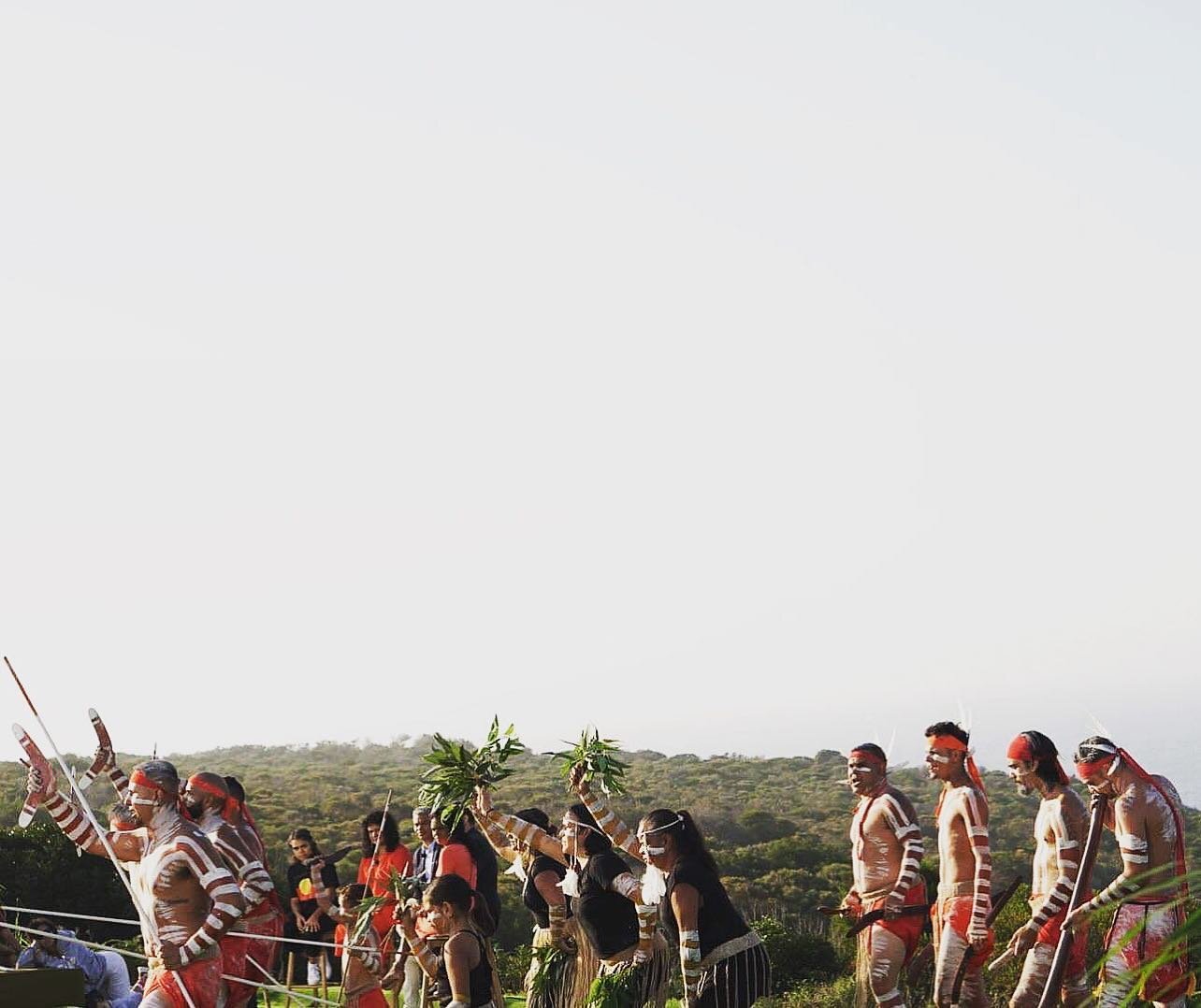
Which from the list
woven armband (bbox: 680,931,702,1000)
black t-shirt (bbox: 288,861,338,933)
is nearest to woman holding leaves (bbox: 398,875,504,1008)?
woven armband (bbox: 680,931,702,1000)

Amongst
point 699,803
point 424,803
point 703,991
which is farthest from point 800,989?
point 699,803

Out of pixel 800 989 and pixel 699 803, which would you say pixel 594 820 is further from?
A: pixel 699 803

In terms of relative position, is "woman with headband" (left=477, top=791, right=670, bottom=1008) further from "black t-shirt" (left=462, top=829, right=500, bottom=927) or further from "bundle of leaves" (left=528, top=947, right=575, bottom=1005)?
"black t-shirt" (left=462, top=829, right=500, bottom=927)

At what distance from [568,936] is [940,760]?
250cm

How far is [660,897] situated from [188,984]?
2.59 meters

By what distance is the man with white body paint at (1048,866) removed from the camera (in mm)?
9750

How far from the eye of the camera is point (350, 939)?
440 inches

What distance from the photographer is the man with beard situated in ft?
34.2

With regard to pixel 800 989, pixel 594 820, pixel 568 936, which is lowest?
pixel 800 989

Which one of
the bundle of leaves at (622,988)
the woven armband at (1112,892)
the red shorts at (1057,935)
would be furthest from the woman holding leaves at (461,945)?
the woven armband at (1112,892)

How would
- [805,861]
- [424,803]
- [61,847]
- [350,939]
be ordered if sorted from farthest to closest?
[805,861]
[61,847]
[424,803]
[350,939]

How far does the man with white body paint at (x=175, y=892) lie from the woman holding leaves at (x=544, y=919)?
2.00 metres

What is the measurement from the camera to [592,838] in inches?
422

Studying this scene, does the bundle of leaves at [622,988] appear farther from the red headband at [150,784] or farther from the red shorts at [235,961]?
the red headband at [150,784]
